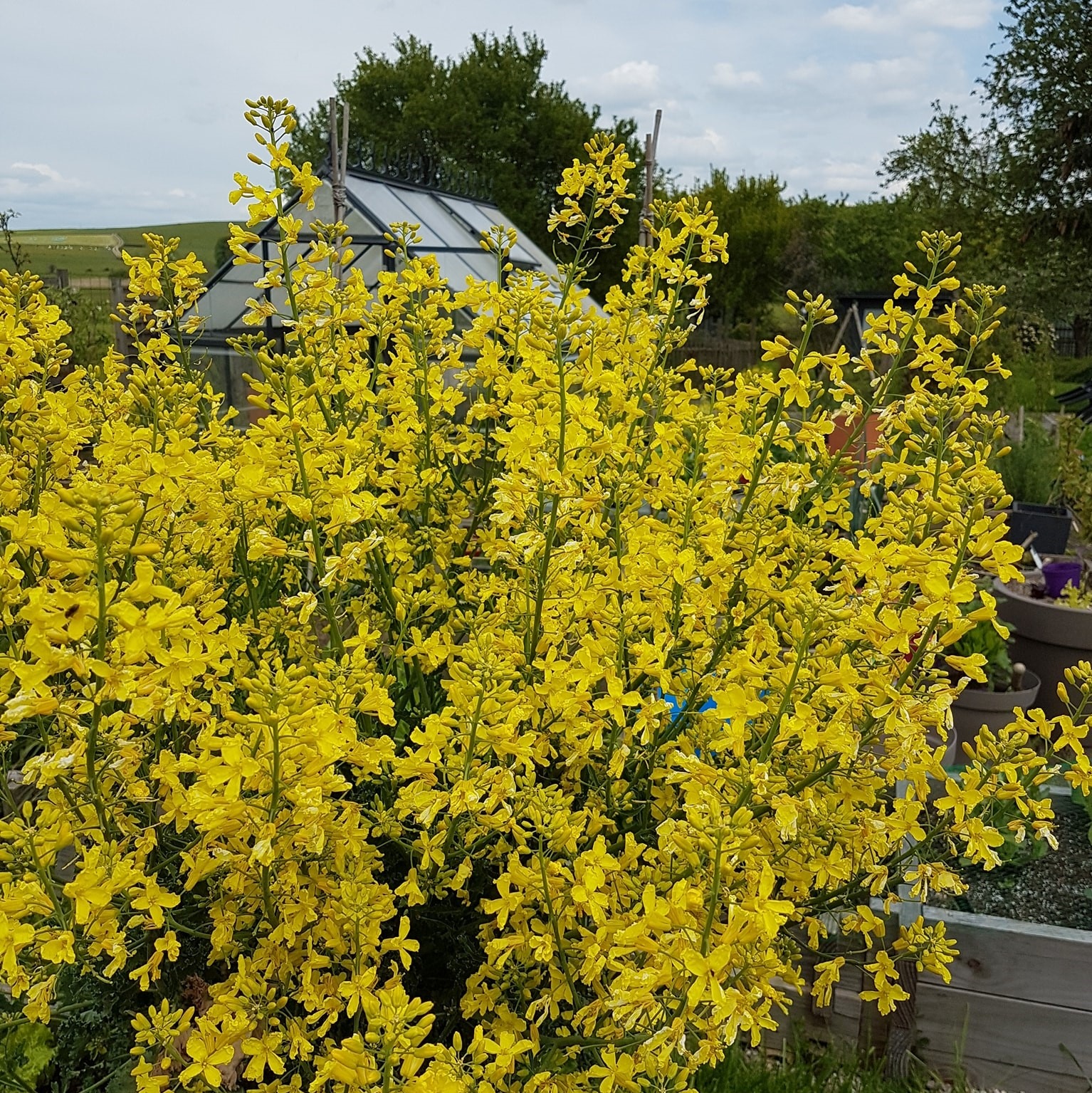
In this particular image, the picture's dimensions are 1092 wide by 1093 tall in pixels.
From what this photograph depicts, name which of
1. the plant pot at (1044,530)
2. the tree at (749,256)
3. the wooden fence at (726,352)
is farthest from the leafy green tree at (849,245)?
the plant pot at (1044,530)

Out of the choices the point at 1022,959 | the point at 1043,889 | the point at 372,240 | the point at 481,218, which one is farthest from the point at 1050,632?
the point at 481,218

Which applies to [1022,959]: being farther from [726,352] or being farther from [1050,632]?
[726,352]

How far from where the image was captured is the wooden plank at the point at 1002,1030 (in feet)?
8.61

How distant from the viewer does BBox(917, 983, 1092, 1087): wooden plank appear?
2625 millimetres

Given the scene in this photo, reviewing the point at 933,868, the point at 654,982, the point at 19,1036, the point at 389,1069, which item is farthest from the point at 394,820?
the point at 19,1036

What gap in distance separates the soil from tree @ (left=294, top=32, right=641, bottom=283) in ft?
97.1

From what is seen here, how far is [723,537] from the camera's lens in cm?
185

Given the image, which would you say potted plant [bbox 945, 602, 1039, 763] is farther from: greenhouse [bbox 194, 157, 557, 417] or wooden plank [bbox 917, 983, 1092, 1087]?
greenhouse [bbox 194, 157, 557, 417]

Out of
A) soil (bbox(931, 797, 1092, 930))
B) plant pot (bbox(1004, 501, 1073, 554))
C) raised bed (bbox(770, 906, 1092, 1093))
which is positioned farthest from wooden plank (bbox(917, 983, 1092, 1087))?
plant pot (bbox(1004, 501, 1073, 554))

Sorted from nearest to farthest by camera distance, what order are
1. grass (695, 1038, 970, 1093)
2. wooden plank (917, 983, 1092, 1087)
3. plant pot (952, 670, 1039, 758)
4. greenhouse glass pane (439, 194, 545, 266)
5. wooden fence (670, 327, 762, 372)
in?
1. grass (695, 1038, 970, 1093)
2. wooden plank (917, 983, 1092, 1087)
3. plant pot (952, 670, 1039, 758)
4. greenhouse glass pane (439, 194, 545, 266)
5. wooden fence (670, 327, 762, 372)

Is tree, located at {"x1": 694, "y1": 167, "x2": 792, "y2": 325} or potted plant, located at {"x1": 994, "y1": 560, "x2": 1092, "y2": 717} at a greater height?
tree, located at {"x1": 694, "y1": 167, "x2": 792, "y2": 325}

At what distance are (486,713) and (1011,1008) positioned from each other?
209cm

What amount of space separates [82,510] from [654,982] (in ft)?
3.24

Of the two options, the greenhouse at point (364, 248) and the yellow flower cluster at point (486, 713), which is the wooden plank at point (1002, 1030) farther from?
the greenhouse at point (364, 248)
